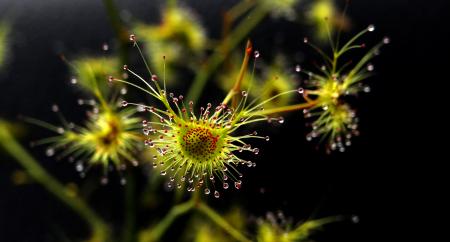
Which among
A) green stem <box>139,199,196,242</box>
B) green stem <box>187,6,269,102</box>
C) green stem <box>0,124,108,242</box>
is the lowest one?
green stem <box>139,199,196,242</box>

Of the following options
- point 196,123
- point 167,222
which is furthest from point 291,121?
point 196,123

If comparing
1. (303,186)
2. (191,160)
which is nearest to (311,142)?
(303,186)

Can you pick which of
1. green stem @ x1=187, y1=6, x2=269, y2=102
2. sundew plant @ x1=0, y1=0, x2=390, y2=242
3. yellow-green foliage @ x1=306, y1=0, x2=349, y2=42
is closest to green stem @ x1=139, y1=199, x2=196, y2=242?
sundew plant @ x1=0, y1=0, x2=390, y2=242

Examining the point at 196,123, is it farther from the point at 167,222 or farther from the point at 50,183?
the point at 50,183

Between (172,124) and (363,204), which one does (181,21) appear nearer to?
(172,124)

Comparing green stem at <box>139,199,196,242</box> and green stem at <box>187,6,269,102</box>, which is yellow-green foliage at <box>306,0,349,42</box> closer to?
green stem at <box>187,6,269,102</box>

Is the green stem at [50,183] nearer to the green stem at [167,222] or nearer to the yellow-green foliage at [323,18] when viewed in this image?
the green stem at [167,222]

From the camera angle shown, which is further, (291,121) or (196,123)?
(291,121)

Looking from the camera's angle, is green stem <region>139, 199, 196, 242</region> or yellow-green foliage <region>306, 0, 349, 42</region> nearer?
green stem <region>139, 199, 196, 242</region>
